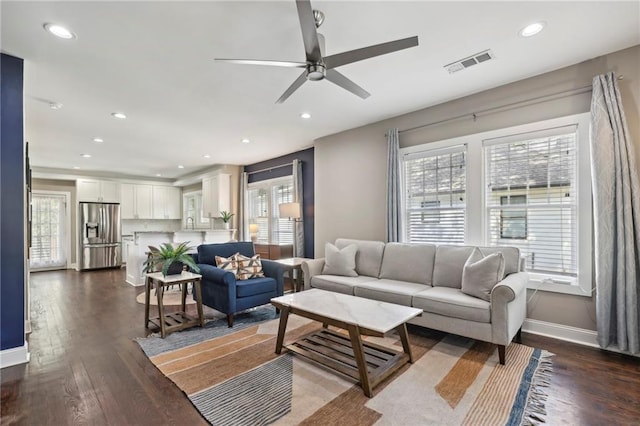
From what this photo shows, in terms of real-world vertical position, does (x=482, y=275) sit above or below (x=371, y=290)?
above

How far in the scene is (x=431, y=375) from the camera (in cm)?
236

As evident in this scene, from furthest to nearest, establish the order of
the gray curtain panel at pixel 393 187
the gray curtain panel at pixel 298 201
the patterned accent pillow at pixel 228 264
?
the gray curtain panel at pixel 298 201
the gray curtain panel at pixel 393 187
the patterned accent pillow at pixel 228 264

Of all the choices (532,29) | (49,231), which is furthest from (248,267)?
(49,231)

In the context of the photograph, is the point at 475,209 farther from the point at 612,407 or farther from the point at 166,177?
the point at 166,177

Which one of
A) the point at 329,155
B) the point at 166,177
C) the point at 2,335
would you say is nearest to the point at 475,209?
the point at 329,155

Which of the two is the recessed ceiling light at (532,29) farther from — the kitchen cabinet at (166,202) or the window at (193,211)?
the kitchen cabinet at (166,202)

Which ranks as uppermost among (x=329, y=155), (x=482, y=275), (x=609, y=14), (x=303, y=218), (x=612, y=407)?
(x=609, y=14)

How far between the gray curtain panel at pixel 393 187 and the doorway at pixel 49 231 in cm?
871

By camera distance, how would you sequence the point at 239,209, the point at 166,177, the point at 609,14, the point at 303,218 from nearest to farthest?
the point at 609,14 → the point at 303,218 → the point at 239,209 → the point at 166,177

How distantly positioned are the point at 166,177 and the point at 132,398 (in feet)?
27.7

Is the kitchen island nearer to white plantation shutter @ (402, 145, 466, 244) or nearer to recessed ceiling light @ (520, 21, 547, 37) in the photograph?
white plantation shutter @ (402, 145, 466, 244)

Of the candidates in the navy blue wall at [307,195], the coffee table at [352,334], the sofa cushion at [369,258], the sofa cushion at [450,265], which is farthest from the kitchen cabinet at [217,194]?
the sofa cushion at [450,265]

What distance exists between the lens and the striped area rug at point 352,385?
188 cm

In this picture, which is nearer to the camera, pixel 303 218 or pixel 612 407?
pixel 612 407
